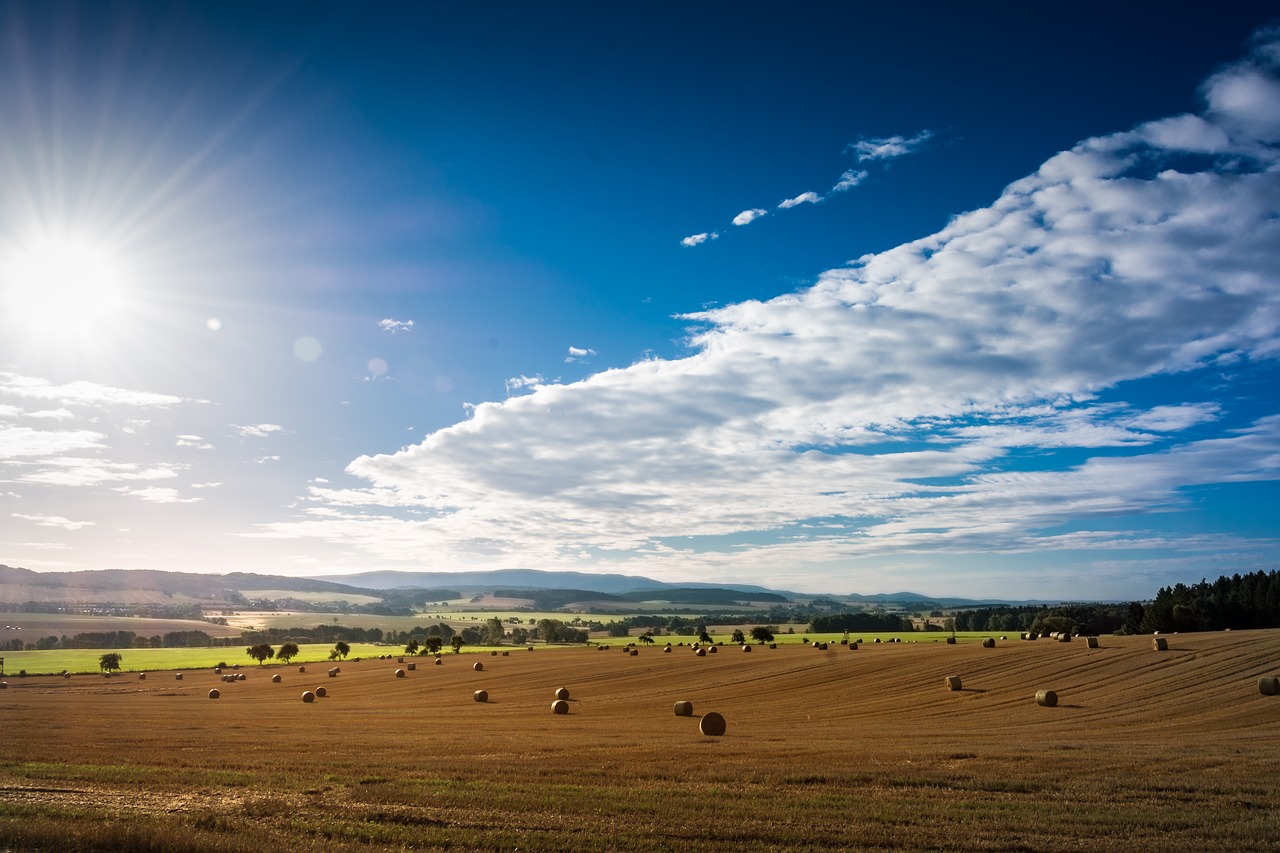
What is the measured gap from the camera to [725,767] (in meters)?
18.7

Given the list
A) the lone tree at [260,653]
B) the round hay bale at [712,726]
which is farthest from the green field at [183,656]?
the round hay bale at [712,726]

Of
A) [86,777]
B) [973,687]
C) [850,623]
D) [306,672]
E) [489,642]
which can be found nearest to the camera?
[86,777]

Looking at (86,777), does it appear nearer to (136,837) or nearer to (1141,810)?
(136,837)

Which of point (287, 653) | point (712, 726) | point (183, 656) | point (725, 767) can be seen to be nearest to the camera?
point (725, 767)

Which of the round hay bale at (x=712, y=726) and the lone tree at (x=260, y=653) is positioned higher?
the round hay bale at (x=712, y=726)

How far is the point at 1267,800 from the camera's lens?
14.0m

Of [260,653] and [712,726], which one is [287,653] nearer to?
[260,653]

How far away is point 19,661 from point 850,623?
381ft

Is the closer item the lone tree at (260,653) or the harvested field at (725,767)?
the harvested field at (725,767)

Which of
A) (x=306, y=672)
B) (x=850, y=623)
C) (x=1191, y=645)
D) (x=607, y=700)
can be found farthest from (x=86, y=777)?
(x=850, y=623)

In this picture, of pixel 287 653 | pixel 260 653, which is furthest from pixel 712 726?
pixel 287 653

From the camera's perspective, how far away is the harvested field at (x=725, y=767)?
39.9 feet

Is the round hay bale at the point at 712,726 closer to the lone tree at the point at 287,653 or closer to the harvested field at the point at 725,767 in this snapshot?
the harvested field at the point at 725,767

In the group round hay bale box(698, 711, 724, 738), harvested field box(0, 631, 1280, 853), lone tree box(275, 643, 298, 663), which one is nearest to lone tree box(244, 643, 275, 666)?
lone tree box(275, 643, 298, 663)
